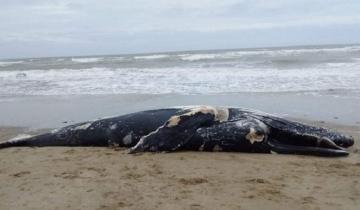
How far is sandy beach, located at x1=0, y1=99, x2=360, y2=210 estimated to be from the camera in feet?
15.3

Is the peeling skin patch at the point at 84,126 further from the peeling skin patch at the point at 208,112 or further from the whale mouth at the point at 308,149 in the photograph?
the whale mouth at the point at 308,149

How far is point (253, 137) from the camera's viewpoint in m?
7.16

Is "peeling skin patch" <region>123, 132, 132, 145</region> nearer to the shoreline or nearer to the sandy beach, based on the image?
the sandy beach

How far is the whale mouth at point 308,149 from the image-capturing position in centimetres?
682

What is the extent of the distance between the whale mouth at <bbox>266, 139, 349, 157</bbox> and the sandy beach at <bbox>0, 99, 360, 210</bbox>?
0.56 ft

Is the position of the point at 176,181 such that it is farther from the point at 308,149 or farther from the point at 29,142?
the point at 29,142

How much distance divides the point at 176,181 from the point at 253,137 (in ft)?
6.73

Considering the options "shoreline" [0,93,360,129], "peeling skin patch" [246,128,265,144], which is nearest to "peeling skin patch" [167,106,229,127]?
"peeling skin patch" [246,128,265,144]

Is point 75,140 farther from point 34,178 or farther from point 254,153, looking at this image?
point 254,153

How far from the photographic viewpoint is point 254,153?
7.09 meters

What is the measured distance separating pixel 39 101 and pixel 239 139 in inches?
334

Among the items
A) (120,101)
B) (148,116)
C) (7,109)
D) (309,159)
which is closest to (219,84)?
(120,101)


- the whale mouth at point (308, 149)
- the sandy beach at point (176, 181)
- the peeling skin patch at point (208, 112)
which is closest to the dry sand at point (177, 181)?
the sandy beach at point (176, 181)

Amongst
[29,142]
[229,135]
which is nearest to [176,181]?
[229,135]
